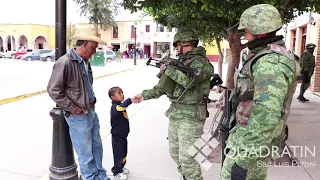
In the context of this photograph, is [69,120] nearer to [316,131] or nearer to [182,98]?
[182,98]

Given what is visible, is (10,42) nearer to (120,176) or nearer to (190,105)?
(120,176)

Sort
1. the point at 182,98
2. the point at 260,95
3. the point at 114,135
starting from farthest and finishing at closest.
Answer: the point at 114,135 < the point at 182,98 < the point at 260,95

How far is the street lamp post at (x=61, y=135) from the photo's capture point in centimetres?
306

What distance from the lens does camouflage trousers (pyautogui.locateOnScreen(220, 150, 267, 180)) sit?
198 cm

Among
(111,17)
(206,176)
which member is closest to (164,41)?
(111,17)

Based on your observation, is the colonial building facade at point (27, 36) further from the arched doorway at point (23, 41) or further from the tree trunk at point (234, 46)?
the tree trunk at point (234, 46)

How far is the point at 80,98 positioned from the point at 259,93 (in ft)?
5.86

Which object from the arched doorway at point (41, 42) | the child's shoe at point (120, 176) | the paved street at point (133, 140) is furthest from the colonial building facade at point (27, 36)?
the child's shoe at point (120, 176)

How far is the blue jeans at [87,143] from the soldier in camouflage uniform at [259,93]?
1.55 meters

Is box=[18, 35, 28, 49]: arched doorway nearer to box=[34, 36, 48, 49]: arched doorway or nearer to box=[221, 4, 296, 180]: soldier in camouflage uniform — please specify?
box=[34, 36, 48, 49]: arched doorway

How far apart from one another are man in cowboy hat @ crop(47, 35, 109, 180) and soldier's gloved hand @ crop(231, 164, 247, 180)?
166 cm

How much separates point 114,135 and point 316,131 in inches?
164

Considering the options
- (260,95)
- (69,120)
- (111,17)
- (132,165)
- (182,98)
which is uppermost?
(111,17)

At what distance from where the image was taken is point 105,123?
6344 millimetres
